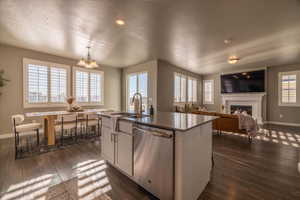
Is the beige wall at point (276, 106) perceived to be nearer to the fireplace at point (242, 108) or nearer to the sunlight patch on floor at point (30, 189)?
the fireplace at point (242, 108)

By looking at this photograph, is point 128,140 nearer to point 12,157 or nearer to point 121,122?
point 121,122

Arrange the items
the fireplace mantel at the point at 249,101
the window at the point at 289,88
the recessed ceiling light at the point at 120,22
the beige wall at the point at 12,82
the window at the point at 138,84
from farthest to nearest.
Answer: the fireplace mantel at the point at 249,101, the window at the point at 138,84, the window at the point at 289,88, the beige wall at the point at 12,82, the recessed ceiling light at the point at 120,22

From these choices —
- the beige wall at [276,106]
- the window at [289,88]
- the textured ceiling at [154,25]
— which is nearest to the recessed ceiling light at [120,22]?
the textured ceiling at [154,25]

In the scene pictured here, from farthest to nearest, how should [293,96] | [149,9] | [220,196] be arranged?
1. [293,96]
2. [149,9]
3. [220,196]

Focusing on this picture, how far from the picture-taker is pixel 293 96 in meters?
6.12

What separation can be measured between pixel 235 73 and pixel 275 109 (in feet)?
8.83

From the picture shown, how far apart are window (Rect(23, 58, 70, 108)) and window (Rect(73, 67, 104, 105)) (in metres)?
0.39

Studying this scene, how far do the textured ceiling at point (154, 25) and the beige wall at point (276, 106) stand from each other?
2.33 meters

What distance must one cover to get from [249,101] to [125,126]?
793 centimetres

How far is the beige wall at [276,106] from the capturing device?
6105 mm

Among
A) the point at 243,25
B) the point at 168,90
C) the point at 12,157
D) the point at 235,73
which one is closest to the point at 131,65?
the point at 168,90

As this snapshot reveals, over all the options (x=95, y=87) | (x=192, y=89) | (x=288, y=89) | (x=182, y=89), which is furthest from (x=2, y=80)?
(x=288, y=89)

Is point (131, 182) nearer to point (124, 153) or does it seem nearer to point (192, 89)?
point (124, 153)

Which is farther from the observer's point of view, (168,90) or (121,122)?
(168,90)
